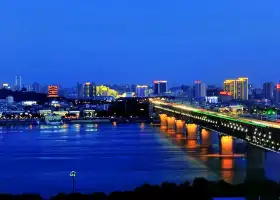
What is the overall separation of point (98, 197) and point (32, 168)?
9217mm

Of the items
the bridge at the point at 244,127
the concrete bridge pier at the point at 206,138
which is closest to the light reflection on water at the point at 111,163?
the concrete bridge pier at the point at 206,138

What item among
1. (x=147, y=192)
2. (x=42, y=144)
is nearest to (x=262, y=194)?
(x=147, y=192)

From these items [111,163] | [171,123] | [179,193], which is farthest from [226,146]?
[171,123]

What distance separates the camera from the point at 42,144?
1353 inches

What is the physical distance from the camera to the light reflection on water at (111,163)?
19.5m

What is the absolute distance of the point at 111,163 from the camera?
25.2 metres

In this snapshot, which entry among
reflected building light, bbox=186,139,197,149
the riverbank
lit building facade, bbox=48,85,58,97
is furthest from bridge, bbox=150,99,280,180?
lit building facade, bbox=48,85,58,97

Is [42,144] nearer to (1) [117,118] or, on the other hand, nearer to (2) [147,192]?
(2) [147,192]

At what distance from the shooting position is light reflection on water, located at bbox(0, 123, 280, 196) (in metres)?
19.5

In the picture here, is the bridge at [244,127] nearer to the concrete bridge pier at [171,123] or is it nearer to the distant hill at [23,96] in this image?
the concrete bridge pier at [171,123]

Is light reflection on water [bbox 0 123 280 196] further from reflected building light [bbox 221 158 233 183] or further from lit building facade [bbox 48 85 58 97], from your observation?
lit building facade [bbox 48 85 58 97]

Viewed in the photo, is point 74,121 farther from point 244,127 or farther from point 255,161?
point 255,161

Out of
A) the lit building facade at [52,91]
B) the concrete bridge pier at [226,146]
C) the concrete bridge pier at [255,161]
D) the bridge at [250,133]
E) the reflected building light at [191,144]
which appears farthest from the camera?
the lit building facade at [52,91]

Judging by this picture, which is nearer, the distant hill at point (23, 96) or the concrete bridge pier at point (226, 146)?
the concrete bridge pier at point (226, 146)
